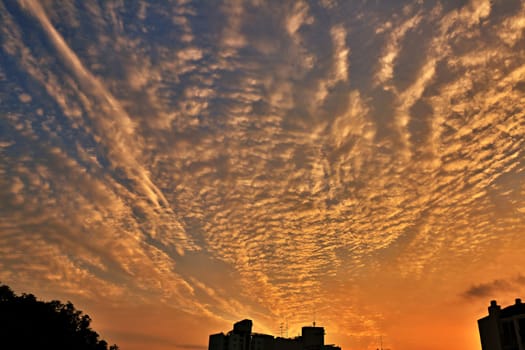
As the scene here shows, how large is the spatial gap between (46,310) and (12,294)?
20.1 ft

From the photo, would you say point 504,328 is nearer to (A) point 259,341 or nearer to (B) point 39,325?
(B) point 39,325

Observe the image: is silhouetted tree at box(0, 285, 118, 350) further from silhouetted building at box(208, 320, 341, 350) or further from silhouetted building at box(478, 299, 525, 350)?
silhouetted building at box(208, 320, 341, 350)

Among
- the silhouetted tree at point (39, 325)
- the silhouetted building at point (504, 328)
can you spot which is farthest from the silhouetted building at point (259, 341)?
the silhouetted building at point (504, 328)

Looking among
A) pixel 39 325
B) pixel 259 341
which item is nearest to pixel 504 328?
pixel 39 325

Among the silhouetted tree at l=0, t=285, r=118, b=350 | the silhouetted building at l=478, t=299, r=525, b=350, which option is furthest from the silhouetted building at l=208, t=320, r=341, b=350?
the silhouetted building at l=478, t=299, r=525, b=350

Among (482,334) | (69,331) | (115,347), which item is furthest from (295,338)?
(482,334)

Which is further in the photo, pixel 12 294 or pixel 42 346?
pixel 12 294

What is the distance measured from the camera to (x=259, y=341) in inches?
6895

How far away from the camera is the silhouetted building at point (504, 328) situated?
1982 inches

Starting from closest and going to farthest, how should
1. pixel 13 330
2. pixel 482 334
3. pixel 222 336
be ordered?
pixel 482 334 → pixel 13 330 → pixel 222 336

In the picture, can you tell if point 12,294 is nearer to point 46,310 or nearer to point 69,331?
point 46,310

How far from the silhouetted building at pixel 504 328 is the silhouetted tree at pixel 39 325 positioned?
208ft

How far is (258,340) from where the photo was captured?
575 ft

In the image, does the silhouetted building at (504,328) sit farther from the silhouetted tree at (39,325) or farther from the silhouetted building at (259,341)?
the silhouetted building at (259,341)
